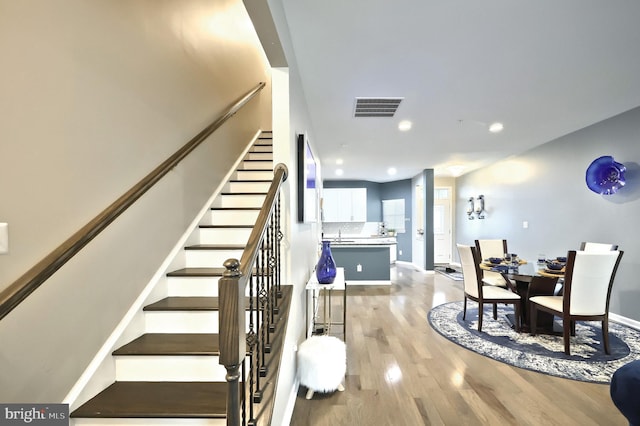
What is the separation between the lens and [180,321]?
6.17 ft

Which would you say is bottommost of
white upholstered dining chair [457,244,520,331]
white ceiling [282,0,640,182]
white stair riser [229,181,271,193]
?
white upholstered dining chair [457,244,520,331]

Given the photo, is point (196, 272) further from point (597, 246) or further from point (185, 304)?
point (597, 246)

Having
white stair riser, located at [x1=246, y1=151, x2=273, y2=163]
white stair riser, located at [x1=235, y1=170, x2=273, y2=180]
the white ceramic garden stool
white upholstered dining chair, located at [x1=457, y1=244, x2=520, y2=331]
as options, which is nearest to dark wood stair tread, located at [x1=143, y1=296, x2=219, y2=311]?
the white ceramic garden stool

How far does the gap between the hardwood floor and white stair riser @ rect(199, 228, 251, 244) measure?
4.58 ft

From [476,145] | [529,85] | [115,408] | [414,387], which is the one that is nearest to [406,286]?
[476,145]

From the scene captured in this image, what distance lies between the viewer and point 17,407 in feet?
3.62

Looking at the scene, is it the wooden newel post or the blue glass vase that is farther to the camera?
the blue glass vase

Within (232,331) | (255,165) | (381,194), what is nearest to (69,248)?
(232,331)

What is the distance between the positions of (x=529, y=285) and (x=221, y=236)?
3585mm

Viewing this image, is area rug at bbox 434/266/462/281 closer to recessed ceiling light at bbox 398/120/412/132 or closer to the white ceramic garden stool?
recessed ceiling light at bbox 398/120/412/132

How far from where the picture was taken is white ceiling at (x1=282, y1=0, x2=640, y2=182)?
6.44 feet

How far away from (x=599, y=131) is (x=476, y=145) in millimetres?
1630

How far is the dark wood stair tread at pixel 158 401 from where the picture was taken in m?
1.33

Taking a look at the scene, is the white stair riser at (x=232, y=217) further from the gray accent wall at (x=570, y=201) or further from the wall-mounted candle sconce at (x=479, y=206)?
the wall-mounted candle sconce at (x=479, y=206)
